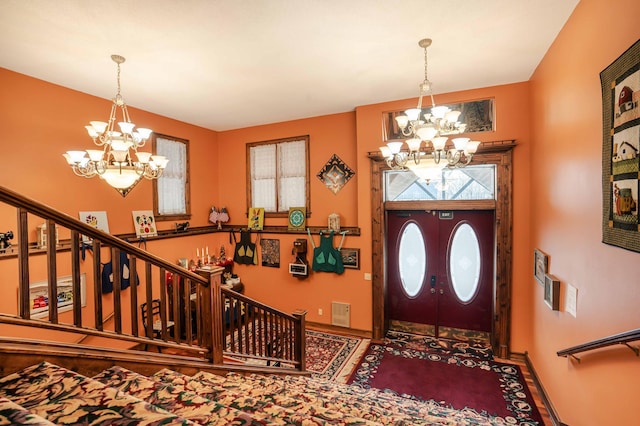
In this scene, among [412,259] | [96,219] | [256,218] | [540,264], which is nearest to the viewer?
[540,264]

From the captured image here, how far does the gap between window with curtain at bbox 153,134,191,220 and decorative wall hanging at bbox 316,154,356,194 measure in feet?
9.05

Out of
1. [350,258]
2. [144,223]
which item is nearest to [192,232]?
[144,223]

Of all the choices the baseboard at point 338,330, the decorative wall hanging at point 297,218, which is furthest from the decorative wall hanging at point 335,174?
the baseboard at point 338,330

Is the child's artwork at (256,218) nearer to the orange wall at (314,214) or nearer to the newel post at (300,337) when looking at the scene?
the orange wall at (314,214)

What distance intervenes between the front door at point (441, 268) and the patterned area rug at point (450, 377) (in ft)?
1.50

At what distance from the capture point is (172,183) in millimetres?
5648

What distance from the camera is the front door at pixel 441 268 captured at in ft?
15.4

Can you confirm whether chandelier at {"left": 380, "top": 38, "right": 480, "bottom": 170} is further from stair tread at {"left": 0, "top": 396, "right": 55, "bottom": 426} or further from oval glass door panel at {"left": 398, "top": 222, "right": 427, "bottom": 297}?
stair tread at {"left": 0, "top": 396, "right": 55, "bottom": 426}

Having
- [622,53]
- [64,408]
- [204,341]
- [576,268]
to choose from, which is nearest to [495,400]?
[576,268]

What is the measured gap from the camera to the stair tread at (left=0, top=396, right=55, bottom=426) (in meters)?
1.26

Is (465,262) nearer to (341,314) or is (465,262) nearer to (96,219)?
(341,314)

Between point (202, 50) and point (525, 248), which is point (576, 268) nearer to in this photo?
point (525, 248)

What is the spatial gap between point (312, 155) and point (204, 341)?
155 inches

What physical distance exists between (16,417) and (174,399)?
76 cm
